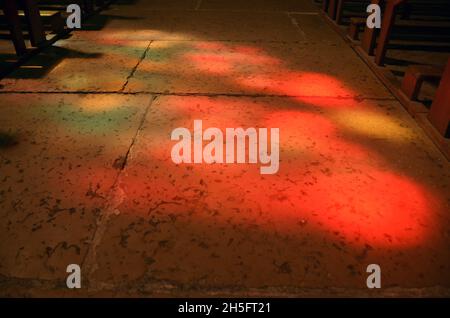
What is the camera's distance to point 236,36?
365 centimetres

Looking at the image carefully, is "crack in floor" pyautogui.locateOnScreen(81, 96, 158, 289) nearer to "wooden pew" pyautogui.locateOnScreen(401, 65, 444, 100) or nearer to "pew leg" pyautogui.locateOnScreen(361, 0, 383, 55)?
"wooden pew" pyautogui.locateOnScreen(401, 65, 444, 100)

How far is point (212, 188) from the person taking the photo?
1.56m

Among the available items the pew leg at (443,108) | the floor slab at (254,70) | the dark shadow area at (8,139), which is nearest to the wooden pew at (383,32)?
the floor slab at (254,70)

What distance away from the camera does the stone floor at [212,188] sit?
3.86ft

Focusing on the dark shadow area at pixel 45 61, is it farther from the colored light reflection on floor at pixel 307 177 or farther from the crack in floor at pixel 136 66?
the colored light reflection on floor at pixel 307 177

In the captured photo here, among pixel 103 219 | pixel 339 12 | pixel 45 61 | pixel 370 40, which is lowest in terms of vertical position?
pixel 103 219

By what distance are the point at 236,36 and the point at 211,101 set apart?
1680 mm

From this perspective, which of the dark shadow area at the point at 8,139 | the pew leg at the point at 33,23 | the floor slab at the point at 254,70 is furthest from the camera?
the pew leg at the point at 33,23

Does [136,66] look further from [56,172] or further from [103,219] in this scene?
[103,219]

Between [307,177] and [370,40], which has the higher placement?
[370,40]

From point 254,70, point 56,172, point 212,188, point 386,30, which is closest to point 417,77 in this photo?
point 386,30

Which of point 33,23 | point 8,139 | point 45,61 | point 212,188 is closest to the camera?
point 212,188

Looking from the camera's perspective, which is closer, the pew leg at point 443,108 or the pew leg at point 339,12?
the pew leg at point 443,108
